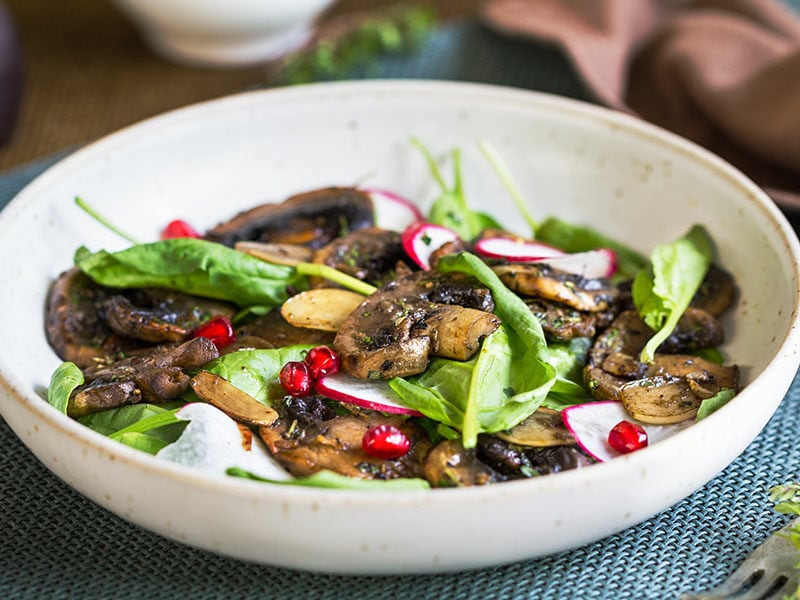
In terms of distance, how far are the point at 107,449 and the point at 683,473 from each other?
133cm

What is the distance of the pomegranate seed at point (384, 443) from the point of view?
2615 millimetres

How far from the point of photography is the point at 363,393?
9.29 feet

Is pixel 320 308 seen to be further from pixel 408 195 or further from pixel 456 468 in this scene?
pixel 408 195

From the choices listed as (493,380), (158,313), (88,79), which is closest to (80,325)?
(158,313)

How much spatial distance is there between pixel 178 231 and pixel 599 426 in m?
1.73

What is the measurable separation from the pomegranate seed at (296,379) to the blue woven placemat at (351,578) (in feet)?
1.54

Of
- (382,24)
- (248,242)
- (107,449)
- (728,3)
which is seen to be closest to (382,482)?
(107,449)

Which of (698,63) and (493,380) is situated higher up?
(698,63)

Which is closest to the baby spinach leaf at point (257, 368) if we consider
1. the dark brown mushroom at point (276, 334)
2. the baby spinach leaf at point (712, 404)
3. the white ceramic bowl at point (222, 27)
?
the dark brown mushroom at point (276, 334)

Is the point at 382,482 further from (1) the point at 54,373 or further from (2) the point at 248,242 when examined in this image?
(2) the point at 248,242

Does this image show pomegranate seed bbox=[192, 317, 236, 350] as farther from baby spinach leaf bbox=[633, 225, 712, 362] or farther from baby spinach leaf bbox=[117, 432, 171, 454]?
baby spinach leaf bbox=[633, 225, 712, 362]

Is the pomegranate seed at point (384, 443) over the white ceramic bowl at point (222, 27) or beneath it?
over

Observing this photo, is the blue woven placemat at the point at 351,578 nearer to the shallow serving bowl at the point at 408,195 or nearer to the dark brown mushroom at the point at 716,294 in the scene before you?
the shallow serving bowl at the point at 408,195

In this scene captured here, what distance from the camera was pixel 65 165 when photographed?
3.63 m
